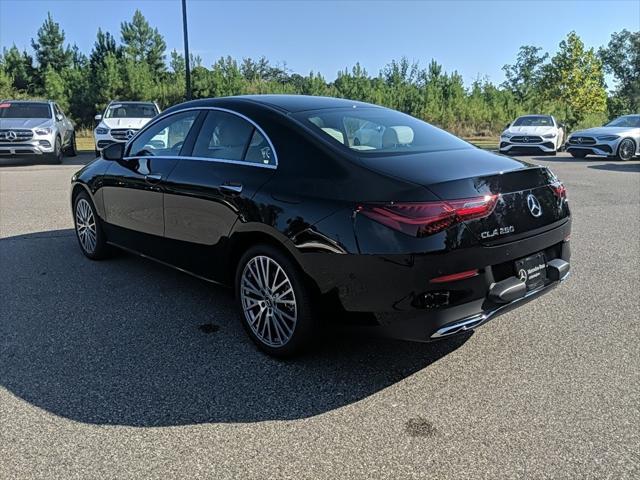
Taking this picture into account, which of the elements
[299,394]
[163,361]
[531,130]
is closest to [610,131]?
[531,130]

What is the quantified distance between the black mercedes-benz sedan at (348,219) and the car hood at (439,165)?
0.04 ft

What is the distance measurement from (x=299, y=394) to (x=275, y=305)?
0.59m

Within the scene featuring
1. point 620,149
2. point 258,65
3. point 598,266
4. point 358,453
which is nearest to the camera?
point 358,453

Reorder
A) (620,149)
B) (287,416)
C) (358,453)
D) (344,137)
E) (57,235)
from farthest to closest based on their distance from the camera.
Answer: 1. (620,149)
2. (57,235)
3. (344,137)
4. (287,416)
5. (358,453)

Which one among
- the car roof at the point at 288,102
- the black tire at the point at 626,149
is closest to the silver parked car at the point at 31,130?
the car roof at the point at 288,102

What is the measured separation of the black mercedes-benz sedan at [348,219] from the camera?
2908mm

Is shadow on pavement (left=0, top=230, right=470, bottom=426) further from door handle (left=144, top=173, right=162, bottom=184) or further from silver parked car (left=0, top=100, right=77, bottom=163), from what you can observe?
silver parked car (left=0, top=100, right=77, bottom=163)

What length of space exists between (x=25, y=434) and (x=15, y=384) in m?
0.57

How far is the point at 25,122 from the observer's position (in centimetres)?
1541

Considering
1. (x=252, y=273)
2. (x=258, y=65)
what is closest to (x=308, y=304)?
(x=252, y=273)

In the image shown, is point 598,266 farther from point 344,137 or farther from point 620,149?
point 620,149

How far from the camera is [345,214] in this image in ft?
9.83

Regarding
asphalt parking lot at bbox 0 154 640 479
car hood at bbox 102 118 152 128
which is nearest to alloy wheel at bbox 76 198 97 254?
asphalt parking lot at bbox 0 154 640 479

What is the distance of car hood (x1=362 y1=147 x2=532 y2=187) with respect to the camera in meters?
3.05
